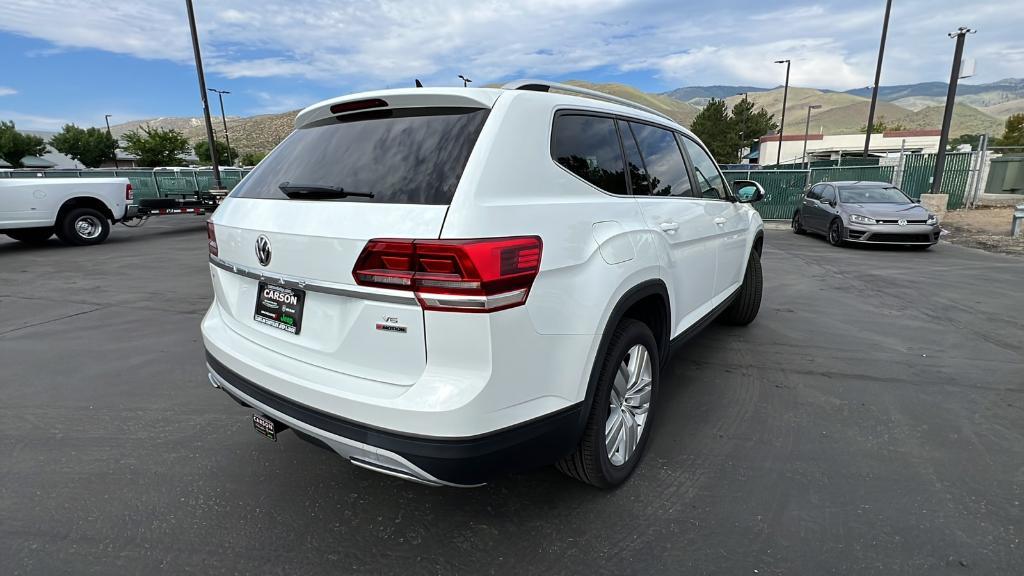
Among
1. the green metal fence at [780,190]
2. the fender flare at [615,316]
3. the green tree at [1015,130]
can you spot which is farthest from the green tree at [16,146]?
the green tree at [1015,130]

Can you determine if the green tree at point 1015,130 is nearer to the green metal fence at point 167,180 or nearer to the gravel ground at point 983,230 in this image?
the gravel ground at point 983,230

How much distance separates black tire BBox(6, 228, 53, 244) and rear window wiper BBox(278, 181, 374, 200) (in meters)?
12.6

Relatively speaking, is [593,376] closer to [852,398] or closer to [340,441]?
[340,441]

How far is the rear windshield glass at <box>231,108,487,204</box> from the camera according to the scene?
1913mm

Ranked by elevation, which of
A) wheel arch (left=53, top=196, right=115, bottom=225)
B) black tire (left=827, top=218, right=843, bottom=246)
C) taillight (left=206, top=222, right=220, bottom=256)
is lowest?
black tire (left=827, top=218, right=843, bottom=246)

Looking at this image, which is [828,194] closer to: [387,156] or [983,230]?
[983,230]

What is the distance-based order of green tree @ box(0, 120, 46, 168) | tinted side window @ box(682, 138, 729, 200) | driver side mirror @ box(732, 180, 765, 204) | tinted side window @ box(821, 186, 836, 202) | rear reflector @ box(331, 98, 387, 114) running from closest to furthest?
1. rear reflector @ box(331, 98, 387, 114)
2. tinted side window @ box(682, 138, 729, 200)
3. driver side mirror @ box(732, 180, 765, 204)
4. tinted side window @ box(821, 186, 836, 202)
5. green tree @ box(0, 120, 46, 168)

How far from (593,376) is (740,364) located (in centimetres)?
260

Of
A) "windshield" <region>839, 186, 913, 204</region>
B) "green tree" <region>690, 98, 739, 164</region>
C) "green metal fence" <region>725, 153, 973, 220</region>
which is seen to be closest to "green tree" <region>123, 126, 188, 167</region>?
"green metal fence" <region>725, 153, 973, 220</region>

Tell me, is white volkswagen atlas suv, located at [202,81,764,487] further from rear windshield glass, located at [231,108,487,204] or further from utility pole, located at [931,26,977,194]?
utility pole, located at [931,26,977,194]

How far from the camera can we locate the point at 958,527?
90.8 inches

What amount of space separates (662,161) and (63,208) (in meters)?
12.7

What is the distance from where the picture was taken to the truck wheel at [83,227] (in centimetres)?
1102

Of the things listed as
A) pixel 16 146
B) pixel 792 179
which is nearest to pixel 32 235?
Answer: pixel 792 179
